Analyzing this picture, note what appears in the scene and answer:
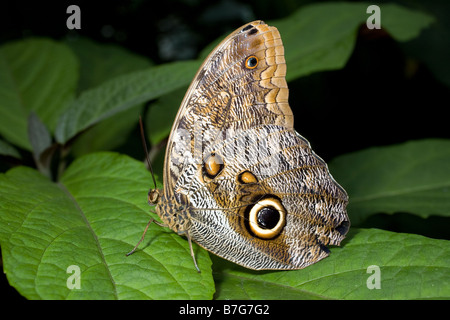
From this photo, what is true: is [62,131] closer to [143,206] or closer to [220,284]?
[143,206]

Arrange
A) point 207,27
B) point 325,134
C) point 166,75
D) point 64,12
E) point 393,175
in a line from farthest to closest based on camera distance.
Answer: point 207,27 < point 64,12 < point 325,134 < point 393,175 < point 166,75

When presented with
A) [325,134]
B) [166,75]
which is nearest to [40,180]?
[166,75]

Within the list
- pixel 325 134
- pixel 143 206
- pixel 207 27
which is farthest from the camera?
pixel 207 27

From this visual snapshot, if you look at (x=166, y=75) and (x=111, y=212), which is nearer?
(x=111, y=212)

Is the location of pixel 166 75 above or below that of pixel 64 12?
below

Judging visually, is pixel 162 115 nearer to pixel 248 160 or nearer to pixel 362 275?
pixel 248 160

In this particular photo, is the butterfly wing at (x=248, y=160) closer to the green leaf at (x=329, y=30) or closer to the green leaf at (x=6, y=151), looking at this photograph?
the green leaf at (x=329, y=30)

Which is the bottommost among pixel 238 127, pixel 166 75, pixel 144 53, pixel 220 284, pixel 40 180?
pixel 220 284
